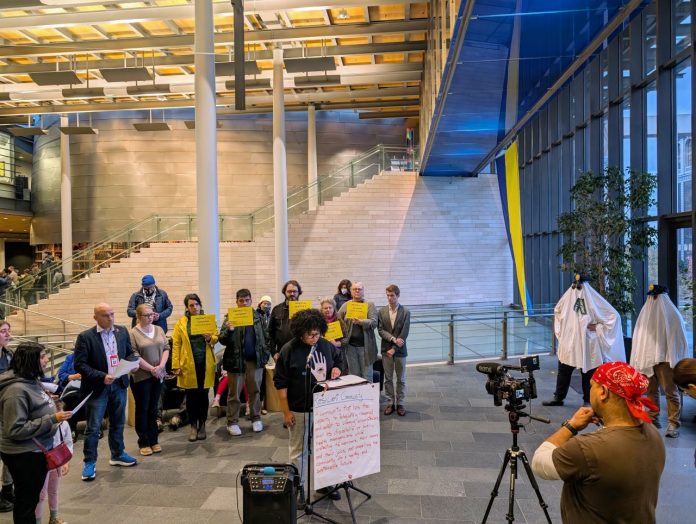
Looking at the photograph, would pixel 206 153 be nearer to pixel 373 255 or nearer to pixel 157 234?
pixel 157 234

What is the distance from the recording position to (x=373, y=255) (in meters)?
17.7

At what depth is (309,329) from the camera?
155 inches

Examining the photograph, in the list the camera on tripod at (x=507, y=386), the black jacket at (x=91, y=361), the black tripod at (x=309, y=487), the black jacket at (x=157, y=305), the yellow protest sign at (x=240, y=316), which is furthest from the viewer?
the black jacket at (x=157, y=305)

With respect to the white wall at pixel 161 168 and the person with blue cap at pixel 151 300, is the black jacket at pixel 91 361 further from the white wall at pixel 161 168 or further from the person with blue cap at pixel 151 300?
the white wall at pixel 161 168

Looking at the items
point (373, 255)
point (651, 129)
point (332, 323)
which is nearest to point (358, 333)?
point (332, 323)

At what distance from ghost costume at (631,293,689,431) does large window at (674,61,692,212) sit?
98.5 inches

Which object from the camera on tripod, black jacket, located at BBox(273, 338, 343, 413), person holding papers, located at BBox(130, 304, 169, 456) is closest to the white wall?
person holding papers, located at BBox(130, 304, 169, 456)

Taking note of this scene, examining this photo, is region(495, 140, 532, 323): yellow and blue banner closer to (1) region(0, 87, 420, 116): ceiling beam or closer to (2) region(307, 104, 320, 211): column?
(1) region(0, 87, 420, 116): ceiling beam

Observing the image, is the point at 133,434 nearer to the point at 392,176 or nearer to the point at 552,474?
the point at 552,474

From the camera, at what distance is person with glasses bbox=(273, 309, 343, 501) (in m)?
3.95

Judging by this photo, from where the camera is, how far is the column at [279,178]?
14898 millimetres

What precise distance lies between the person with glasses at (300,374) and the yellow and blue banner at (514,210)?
1215 centimetres

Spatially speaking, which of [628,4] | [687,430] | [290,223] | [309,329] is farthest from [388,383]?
[290,223]

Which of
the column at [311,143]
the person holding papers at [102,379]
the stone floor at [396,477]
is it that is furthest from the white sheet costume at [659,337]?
the column at [311,143]
